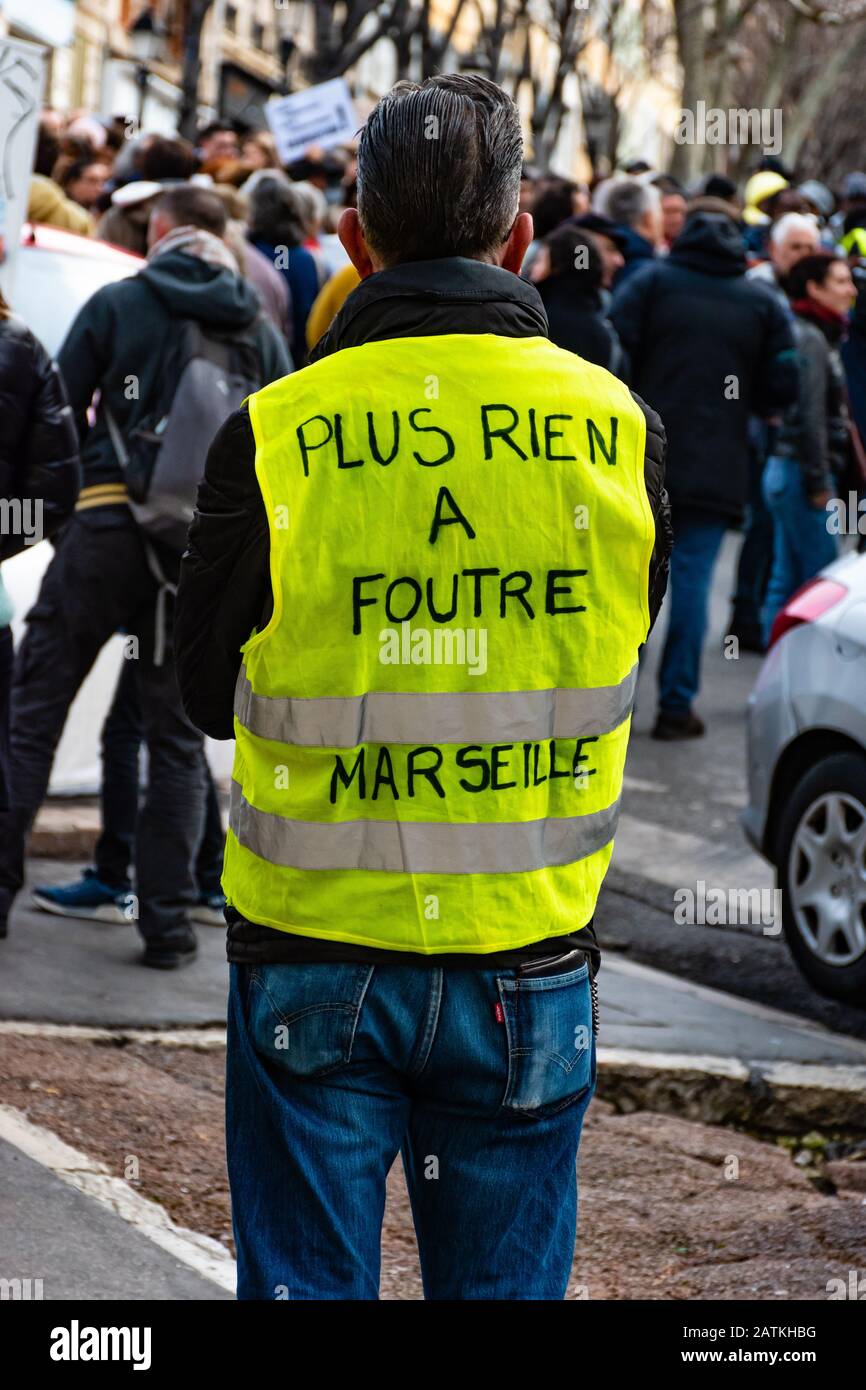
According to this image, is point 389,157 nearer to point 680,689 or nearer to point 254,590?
point 254,590

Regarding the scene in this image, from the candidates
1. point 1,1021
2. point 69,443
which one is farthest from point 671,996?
point 69,443

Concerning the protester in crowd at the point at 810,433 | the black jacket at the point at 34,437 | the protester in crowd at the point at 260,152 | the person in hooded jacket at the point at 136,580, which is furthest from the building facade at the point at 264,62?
the black jacket at the point at 34,437

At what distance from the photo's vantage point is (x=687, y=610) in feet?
28.7

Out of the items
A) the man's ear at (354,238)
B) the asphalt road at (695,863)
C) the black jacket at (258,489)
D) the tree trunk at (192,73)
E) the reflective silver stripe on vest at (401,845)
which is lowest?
the asphalt road at (695,863)

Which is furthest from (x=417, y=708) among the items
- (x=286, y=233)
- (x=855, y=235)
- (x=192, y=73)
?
(x=192, y=73)

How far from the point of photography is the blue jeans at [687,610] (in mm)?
8758

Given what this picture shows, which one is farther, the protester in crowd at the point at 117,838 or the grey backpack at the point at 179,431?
the protester in crowd at the point at 117,838

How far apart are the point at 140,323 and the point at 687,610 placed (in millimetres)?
4152

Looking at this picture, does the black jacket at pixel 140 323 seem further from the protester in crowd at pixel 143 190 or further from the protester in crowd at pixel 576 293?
the protester in crowd at pixel 576 293

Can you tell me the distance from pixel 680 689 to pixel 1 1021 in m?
4.73

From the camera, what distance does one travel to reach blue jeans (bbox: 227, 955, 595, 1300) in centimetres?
209

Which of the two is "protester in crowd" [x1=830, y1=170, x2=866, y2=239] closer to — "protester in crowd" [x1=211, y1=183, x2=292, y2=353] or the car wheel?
"protester in crowd" [x1=211, y1=183, x2=292, y2=353]

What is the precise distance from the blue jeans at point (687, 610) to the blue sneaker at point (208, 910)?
3.47m

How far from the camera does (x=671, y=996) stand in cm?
574
